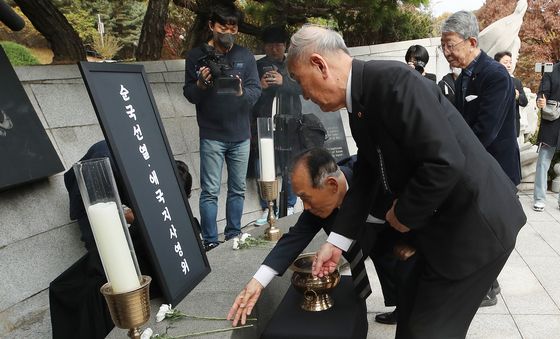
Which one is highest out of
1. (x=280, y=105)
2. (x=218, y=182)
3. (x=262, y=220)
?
(x=280, y=105)

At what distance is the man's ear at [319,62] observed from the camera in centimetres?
148

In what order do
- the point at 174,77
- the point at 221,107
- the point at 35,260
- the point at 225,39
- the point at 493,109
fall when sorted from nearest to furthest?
1. the point at 493,109
2. the point at 35,260
3. the point at 225,39
4. the point at 221,107
5. the point at 174,77

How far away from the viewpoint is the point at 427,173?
55.6 inches

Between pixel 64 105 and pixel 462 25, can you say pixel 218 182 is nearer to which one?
pixel 64 105

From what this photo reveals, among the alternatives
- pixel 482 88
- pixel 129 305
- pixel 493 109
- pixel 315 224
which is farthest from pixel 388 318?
pixel 129 305

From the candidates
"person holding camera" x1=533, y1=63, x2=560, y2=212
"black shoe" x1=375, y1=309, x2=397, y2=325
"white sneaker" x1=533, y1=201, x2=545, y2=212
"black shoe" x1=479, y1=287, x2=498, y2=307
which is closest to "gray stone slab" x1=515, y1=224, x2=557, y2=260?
"white sneaker" x1=533, y1=201, x2=545, y2=212

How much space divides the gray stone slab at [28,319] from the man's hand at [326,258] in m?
2.25

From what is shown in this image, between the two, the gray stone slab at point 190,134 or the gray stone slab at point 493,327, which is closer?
the gray stone slab at point 493,327

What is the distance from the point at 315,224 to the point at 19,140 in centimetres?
212

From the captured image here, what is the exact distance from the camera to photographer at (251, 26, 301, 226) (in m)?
4.70

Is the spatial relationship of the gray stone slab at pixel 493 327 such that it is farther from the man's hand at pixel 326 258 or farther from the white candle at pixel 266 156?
the white candle at pixel 266 156

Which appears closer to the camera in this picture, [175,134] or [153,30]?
[175,134]

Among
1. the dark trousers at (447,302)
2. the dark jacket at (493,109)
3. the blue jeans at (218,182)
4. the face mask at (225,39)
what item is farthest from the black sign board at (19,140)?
the dark jacket at (493,109)

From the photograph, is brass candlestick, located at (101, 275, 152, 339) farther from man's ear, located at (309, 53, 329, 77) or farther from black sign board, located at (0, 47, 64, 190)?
black sign board, located at (0, 47, 64, 190)
